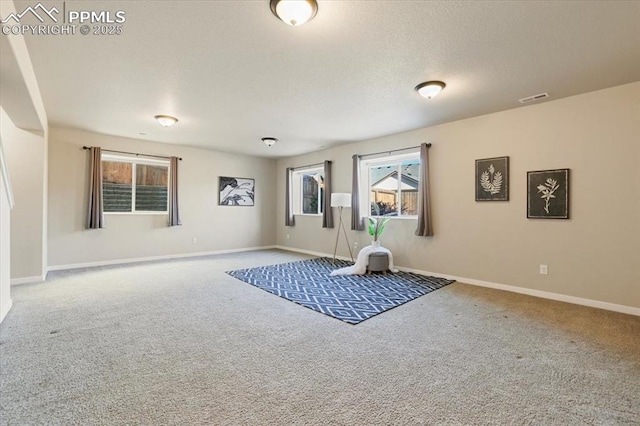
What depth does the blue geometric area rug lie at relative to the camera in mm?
3230

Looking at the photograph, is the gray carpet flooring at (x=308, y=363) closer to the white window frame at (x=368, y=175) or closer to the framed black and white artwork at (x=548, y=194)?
the framed black and white artwork at (x=548, y=194)

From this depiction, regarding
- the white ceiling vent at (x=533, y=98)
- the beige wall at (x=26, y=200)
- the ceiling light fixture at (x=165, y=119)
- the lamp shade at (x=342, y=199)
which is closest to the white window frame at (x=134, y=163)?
the beige wall at (x=26, y=200)

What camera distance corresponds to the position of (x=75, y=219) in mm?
5277

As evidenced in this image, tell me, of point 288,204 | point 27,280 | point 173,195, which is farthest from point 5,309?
point 288,204

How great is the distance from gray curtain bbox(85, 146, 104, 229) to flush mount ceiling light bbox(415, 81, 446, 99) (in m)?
5.75

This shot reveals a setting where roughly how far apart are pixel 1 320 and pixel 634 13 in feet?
19.4

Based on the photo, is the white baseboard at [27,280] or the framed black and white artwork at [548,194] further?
the white baseboard at [27,280]

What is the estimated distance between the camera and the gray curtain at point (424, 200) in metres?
4.77

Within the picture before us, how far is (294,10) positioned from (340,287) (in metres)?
3.27

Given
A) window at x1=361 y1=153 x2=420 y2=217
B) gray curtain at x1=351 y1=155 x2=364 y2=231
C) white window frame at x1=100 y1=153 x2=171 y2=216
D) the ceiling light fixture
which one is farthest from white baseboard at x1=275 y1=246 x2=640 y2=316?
white window frame at x1=100 y1=153 x2=171 y2=216

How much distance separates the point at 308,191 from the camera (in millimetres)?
7598

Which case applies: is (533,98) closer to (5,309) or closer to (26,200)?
(5,309)

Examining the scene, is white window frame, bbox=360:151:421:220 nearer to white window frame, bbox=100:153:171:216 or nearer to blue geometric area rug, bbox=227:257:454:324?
blue geometric area rug, bbox=227:257:454:324

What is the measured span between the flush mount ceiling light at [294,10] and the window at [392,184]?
11.9ft
